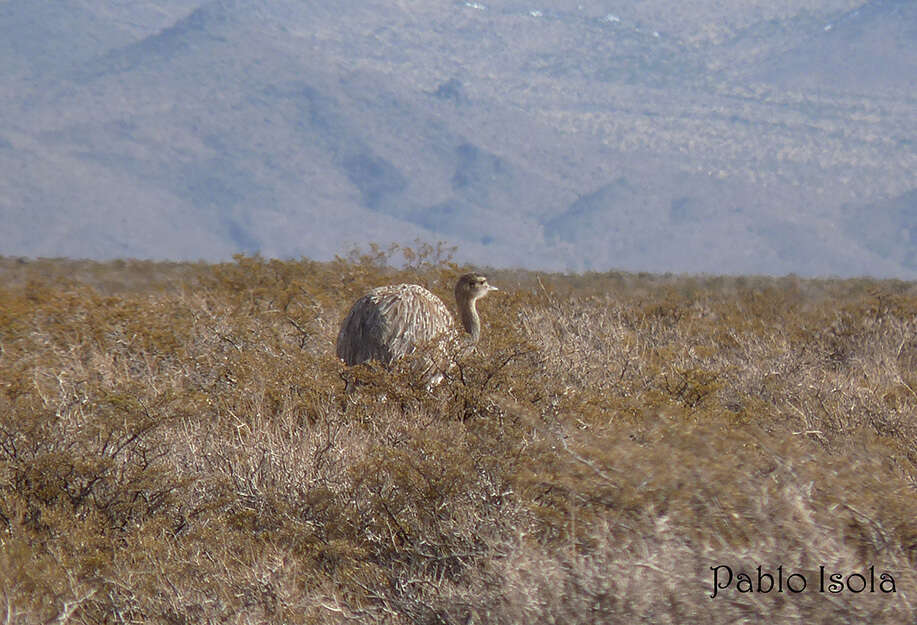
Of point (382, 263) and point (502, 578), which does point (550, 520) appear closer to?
point (502, 578)

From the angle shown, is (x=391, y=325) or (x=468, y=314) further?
(x=468, y=314)

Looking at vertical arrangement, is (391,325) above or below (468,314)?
above

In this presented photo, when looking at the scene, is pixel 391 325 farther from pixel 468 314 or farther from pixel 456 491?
pixel 456 491

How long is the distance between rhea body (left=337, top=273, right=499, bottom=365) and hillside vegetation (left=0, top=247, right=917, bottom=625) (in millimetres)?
345

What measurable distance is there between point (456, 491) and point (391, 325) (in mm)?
2713

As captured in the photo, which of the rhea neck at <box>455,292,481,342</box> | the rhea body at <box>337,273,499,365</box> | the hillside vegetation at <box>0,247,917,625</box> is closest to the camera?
the hillside vegetation at <box>0,247,917,625</box>

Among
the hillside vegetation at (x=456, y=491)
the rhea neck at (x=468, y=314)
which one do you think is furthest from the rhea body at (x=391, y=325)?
the rhea neck at (x=468, y=314)

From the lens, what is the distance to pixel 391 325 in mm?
7148

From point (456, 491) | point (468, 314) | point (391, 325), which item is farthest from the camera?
point (468, 314)

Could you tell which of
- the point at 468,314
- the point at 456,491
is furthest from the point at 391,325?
the point at 456,491

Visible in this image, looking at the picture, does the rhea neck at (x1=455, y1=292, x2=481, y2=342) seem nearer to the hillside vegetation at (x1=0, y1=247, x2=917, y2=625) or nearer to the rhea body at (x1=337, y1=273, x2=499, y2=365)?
the hillside vegetation at (x1=0, y1=247, x2=917, y2=625)

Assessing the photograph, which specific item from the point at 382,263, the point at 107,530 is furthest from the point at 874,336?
the point at 107,530

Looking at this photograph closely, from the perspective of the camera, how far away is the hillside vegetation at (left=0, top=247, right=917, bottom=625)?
3574mm

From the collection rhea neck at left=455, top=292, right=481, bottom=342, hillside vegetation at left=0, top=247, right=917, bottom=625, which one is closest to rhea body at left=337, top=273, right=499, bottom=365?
hillside vegetation at left=0, top=247, right=917, bottom=625
